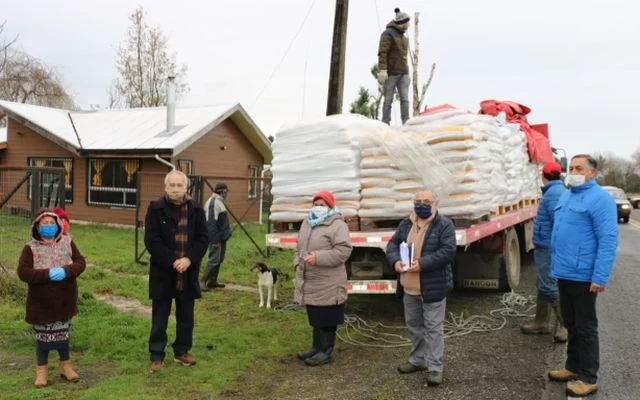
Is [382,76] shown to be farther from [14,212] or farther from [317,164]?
[14,212]

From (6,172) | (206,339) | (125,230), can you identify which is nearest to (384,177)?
(206,339)

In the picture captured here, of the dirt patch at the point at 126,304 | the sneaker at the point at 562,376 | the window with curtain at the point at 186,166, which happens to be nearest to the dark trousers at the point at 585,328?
the sneaker at the point at 562,376

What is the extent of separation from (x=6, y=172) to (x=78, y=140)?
11.7 m

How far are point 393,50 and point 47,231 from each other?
6.24m

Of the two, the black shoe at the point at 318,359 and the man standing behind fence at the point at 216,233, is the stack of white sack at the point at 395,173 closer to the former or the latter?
the black shoe at the point at 318,359

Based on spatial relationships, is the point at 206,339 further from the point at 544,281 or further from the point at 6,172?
the point at 6,172

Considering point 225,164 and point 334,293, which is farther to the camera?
point 225,164

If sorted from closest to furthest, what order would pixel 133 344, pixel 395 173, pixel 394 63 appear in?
pixel 133 344 < pixel 395 173 < pixel 394 63

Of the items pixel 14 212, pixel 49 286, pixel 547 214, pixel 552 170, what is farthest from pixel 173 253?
pixel 14 212

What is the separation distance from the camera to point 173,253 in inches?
193

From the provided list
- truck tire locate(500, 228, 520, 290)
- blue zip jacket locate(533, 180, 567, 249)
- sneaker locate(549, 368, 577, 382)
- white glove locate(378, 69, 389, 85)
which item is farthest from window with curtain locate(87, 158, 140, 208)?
sneaker locate(549, 368, 577, 382)

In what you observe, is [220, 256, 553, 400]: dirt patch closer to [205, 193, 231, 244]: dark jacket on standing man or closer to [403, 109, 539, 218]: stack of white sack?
[403, 109, 539, 218]: stack of white sack

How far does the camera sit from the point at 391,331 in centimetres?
636

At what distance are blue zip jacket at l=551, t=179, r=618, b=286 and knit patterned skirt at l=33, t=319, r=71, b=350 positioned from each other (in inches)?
160
